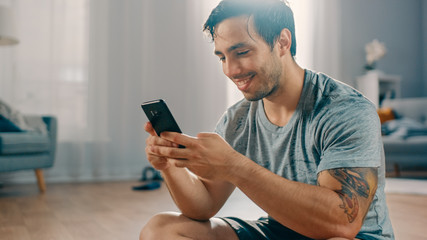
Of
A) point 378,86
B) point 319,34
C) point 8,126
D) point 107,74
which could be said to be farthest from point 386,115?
point 8,126

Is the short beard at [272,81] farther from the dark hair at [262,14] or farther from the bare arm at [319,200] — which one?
the bare arm at [319,200]

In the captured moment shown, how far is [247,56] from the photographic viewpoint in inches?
34.1

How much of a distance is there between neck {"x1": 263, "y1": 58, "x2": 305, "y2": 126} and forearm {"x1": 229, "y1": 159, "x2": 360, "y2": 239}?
0.23 metres

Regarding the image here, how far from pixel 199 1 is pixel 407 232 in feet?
9.59

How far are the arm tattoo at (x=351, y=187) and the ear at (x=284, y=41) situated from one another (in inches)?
12.7

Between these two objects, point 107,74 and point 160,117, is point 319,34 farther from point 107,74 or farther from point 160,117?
point 160,117

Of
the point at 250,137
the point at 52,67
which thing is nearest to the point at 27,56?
the point at 52,67

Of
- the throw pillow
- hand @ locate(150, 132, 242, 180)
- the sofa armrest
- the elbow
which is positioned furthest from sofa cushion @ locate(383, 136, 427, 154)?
hand @ locate(150, 132, 242, 180)

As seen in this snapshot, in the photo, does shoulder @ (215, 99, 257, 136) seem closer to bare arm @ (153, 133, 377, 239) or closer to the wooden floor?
bare arm @ (153, 133, 377, 239)

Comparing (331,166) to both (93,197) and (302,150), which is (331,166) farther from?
(93,197)

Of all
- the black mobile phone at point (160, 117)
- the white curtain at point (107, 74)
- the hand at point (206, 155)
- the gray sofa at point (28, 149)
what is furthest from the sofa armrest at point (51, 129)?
the hand at point (206, 155)

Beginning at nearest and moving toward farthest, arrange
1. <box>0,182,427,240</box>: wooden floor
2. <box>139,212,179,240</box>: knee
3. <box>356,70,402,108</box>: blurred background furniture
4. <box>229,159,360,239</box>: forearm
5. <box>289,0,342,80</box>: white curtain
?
<box>229,159,360,239</box>: forearm < <box>139,212,179,240</box>: knee < <box>0,182,427,240</box>: wooden floor < <box>289,0,342,80</box>: white curtain < <box>356,70,402,108</box>: blurred background furniture

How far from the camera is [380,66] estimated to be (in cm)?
521

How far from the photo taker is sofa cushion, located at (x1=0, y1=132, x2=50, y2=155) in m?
2.42
